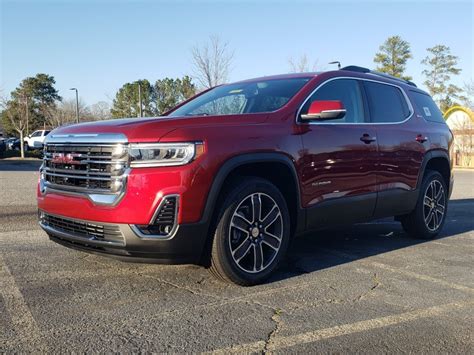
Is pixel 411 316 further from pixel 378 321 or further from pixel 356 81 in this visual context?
pixel 356 81

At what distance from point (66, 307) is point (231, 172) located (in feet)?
5.44

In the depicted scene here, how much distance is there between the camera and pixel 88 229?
3.99 m

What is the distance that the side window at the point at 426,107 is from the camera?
260 inches

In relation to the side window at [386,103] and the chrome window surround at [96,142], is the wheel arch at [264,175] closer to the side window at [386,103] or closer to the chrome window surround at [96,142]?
the chrome window surround at [96,142]

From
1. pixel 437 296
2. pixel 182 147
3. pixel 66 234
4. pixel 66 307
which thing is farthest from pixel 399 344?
pixel 66 234

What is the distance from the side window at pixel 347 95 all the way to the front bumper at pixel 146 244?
2.00m

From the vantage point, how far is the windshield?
495 cm

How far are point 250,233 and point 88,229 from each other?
4.46ft

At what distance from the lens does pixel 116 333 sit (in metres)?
3.26

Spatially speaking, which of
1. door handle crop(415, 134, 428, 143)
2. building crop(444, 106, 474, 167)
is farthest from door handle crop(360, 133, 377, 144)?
building crop(444, 106, 474, 167)

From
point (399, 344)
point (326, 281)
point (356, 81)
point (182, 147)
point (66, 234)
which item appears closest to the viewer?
point (399, 344)

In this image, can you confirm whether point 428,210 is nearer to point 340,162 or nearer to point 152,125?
point 340,162

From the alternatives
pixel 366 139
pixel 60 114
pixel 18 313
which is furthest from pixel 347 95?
pixel 60 114

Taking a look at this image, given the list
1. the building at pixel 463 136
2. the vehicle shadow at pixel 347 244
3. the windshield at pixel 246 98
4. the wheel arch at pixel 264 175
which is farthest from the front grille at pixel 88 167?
the building at pixel 463 136
